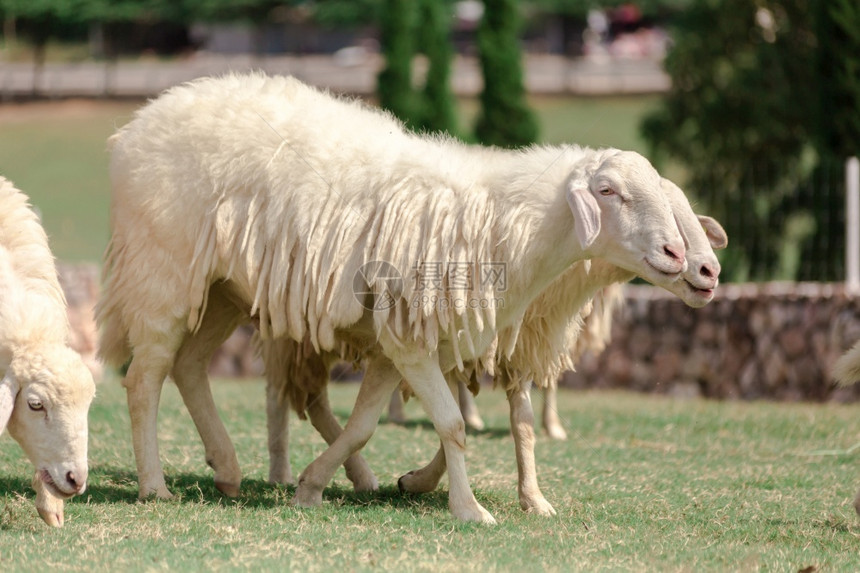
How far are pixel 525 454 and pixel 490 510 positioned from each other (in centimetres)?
35

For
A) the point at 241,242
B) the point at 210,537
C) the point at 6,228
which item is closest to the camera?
the point at 210,537

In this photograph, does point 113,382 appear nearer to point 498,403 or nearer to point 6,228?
point 498,403

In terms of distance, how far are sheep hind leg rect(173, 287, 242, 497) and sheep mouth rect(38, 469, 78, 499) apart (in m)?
1.34

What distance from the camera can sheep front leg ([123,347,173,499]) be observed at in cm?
647

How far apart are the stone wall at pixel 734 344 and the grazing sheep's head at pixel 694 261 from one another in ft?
20.4

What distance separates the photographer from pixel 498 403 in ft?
39.8

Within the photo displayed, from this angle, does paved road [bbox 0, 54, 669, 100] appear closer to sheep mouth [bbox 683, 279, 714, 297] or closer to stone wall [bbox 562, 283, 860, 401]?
stone wall [bbox 562, 283, 860, 401]

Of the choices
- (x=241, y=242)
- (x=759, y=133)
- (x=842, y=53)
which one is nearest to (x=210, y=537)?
(x=241, y=242)

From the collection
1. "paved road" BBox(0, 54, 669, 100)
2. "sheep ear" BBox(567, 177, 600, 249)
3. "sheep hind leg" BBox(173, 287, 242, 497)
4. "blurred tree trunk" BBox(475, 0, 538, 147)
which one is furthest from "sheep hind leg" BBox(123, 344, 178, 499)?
"paved road" BBox(0, 54, 669, 100)

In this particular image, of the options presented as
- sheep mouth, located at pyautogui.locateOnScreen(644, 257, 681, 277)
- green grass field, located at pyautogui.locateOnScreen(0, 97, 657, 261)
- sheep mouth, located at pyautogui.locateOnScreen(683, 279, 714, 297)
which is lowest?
green grass field, located at pyautogui.locateOnScreen(0, 97, 657, 261)

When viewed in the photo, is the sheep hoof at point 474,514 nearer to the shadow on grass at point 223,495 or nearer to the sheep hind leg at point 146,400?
the shadow on grass at point 223,495

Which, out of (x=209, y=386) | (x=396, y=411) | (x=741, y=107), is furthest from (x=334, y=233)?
(x=741, y=107)

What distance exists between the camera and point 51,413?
5402mm

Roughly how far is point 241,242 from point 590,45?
4465 cm
